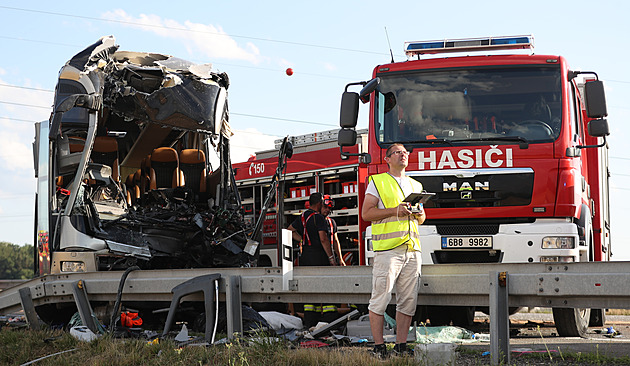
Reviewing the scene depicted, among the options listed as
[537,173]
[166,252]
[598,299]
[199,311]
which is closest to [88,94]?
[166,252]

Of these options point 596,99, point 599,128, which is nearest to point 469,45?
point 596,99

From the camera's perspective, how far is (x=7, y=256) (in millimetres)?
103688

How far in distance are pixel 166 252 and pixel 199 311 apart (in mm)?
2172

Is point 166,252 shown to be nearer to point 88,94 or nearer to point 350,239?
point 88,94

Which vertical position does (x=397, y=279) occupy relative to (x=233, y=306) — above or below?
above

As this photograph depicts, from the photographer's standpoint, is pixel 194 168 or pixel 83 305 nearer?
pixel 83 305

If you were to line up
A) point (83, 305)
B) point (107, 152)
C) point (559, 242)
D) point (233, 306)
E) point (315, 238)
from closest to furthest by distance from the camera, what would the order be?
point (233, 306) → point (83, 305) → point (559, 242) → point (315, 238) → point (107, 152)

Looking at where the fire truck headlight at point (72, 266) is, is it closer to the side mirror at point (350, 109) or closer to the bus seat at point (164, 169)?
the bus seat at point (164, 169)

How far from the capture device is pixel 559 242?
7.44 meters

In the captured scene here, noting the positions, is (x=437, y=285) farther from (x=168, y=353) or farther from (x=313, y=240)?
(x=313, y=240)

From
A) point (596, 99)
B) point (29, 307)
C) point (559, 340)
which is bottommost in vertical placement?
point (559, 340)

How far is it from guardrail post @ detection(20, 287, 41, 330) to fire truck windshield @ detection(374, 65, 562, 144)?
4116 mm

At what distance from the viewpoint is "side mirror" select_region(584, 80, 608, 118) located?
7660mm

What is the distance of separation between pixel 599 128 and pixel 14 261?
342 ft
